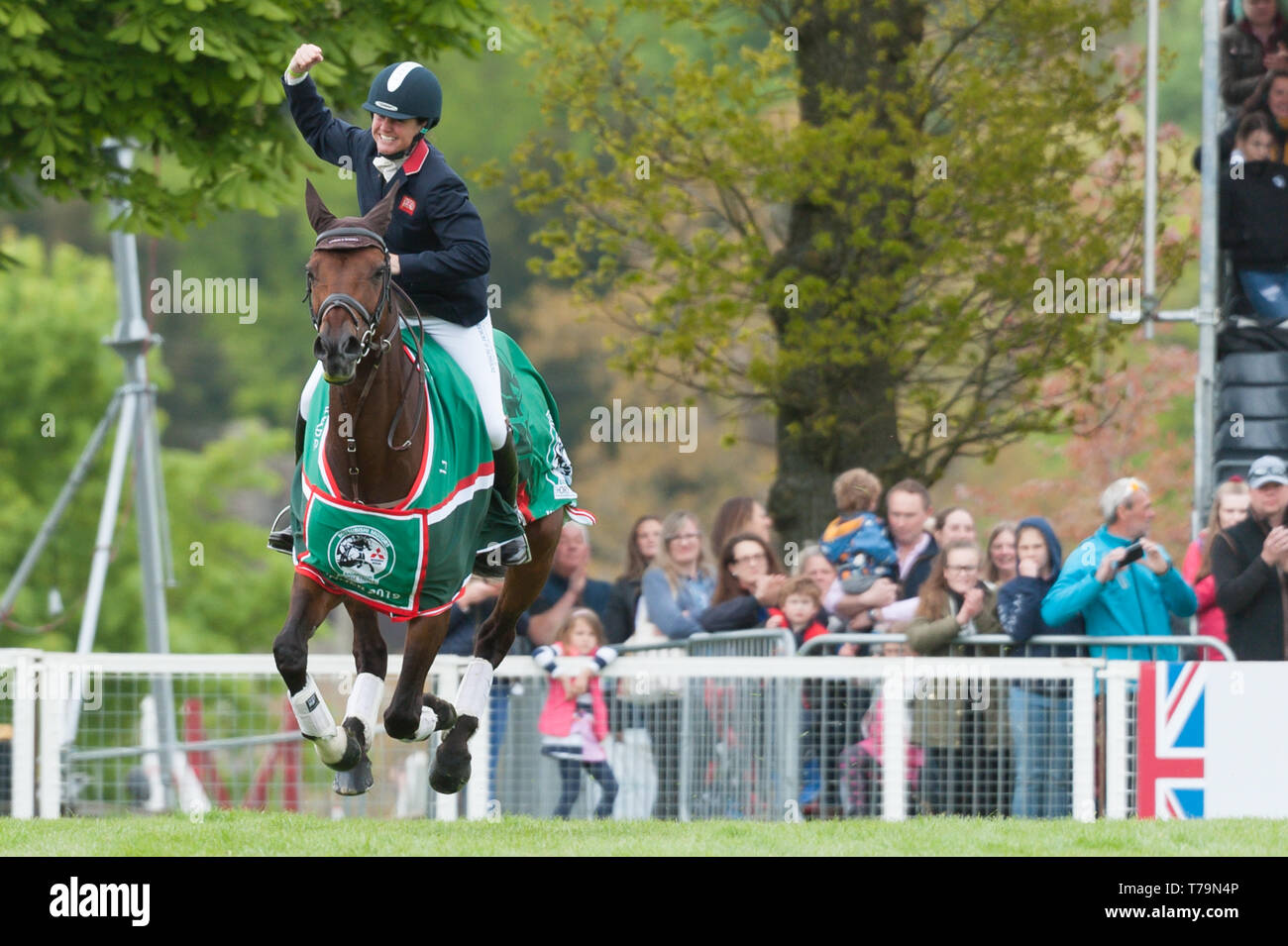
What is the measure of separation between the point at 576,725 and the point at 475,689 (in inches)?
53.2

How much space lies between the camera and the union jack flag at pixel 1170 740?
1009cm

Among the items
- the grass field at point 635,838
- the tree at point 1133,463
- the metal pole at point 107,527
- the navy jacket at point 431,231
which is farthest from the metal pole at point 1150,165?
the tree at point 1133,463

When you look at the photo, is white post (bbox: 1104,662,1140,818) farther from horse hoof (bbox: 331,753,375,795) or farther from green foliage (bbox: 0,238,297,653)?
green foliage (bbox: 0,238,297,653)

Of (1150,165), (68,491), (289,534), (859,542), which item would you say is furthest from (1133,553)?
(68,491)

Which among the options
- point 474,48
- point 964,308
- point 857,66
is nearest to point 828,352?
point 964,308

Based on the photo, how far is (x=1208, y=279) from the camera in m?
13.4

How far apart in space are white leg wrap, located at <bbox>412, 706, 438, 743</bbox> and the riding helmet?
2.57 m

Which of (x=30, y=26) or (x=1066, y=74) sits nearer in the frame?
(x=30, y=26)

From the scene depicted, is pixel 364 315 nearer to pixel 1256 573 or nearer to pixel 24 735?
pixel 24 735

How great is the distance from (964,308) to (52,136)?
22.2 feet

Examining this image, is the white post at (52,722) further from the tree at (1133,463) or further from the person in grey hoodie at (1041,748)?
the tree at (1133,463)

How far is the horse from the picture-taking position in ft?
24.2
